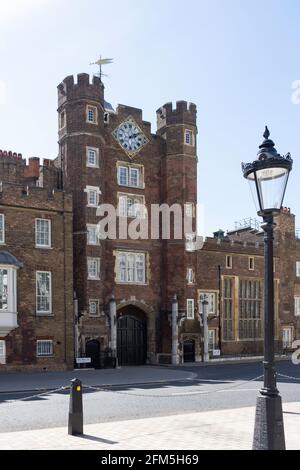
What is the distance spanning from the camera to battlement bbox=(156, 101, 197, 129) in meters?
41.5

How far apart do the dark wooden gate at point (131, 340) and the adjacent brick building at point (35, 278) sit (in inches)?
250

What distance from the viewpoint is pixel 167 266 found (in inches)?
1603

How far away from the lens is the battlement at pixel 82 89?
37.2 metres

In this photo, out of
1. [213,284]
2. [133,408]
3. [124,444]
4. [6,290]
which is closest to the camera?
[124,444]

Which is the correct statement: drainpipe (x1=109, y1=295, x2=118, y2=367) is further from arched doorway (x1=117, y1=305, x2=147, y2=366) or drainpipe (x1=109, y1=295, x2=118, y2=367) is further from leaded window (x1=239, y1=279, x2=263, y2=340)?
leaded window (x1=239, y1=279, x2=263, y2=340)

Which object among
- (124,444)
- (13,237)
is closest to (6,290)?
(13,237)

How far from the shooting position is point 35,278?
32656 mm

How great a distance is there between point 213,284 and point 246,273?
13.7ft

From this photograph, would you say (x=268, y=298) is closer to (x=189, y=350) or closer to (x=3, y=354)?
(x=3, y=354)

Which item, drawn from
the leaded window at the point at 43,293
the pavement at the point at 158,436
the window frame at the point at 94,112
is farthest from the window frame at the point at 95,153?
the pavement at the point at 158,436

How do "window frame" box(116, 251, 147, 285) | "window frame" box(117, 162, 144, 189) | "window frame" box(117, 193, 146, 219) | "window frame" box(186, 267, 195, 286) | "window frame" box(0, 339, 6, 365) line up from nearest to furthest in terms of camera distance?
1. "window frame" box(0, 339, 6, 365)
2. "window frame" box(116, 251, 147, 285)
3. "window frame" box(117, 193, 146, 219)
4. "window frame" box(117, 162, 144, 189)
5. "window frame" box(186, 267, 195, 286)

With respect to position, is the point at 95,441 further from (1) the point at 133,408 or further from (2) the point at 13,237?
(2) the point at 13,237

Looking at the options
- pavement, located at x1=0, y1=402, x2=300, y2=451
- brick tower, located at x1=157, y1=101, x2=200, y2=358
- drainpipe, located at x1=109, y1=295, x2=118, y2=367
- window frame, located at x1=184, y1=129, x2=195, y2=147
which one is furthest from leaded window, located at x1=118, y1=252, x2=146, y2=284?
pavement, located at x1=0, y1=402, x2=300, y2=451

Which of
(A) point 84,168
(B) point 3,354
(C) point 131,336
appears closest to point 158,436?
(B) point 3,354
